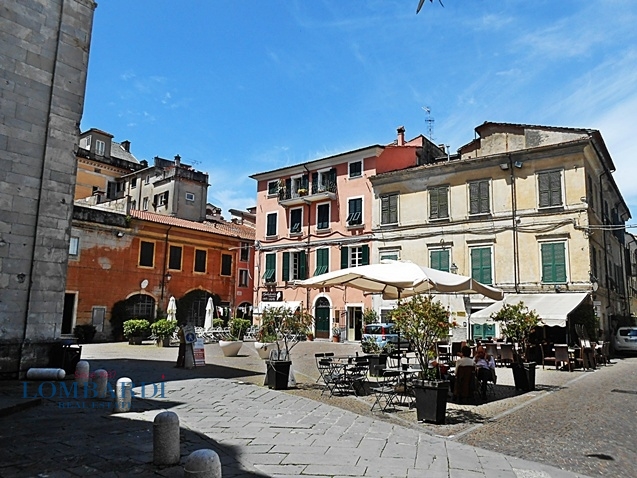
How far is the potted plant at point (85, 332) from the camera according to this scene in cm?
2338

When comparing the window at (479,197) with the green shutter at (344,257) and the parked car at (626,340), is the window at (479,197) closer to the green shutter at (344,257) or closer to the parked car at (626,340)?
the green shutter at (344,257)

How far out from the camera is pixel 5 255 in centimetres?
1008

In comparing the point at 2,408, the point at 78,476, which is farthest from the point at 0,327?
the point at 78,476

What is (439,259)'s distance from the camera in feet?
77.6

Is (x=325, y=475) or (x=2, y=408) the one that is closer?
(x=325, y=475)

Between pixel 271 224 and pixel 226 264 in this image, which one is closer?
pixel 271 224

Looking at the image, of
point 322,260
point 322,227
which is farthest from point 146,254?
point 322,227

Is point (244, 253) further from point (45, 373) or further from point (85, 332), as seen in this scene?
point (45, 373)

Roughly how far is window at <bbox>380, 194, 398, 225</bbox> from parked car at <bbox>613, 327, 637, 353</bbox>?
11376 mm

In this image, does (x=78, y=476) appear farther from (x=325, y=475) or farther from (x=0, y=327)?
(x=0, y=327)

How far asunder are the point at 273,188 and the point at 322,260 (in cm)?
659

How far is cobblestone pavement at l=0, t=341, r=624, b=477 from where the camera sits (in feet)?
15.9

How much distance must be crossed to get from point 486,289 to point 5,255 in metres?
10.5

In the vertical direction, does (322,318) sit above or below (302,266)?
below
